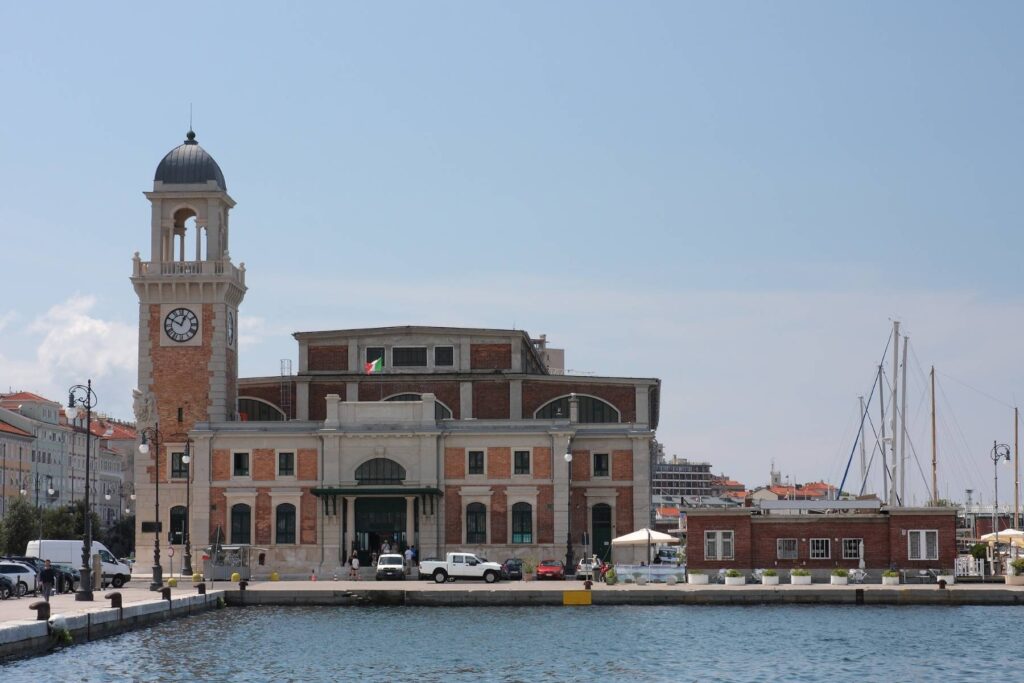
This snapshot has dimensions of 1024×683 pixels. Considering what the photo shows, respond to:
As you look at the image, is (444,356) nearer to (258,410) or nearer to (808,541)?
(258,410)

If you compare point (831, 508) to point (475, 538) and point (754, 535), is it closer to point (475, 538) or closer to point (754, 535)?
point (754, 535)

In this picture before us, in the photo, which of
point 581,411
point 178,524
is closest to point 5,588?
point 178,524

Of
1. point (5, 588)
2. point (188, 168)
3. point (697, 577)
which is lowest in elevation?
point (697, 577)

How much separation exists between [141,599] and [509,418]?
36277 millimetres

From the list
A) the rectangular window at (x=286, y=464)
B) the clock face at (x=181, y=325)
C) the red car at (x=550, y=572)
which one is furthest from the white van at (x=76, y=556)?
the red car at (x=550, y=572)

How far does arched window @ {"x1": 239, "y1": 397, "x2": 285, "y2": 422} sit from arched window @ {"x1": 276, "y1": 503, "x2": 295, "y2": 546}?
12.5 metres

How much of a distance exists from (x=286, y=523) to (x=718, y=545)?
2343cm

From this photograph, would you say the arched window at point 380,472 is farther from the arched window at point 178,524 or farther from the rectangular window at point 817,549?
the rectangular window at point 817,549

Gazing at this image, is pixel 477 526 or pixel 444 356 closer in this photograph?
pixel 477 526

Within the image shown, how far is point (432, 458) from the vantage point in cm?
8506

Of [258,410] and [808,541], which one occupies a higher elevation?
[258,410]

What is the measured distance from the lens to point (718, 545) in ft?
243

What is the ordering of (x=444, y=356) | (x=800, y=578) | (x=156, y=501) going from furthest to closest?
(x=444, y=356) → (x=156, y=501) → (x=800, y=578)

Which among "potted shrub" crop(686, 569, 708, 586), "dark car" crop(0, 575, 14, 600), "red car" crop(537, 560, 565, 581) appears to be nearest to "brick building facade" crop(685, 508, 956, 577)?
"potted shrub" crop(686, 569, 708, 586)
